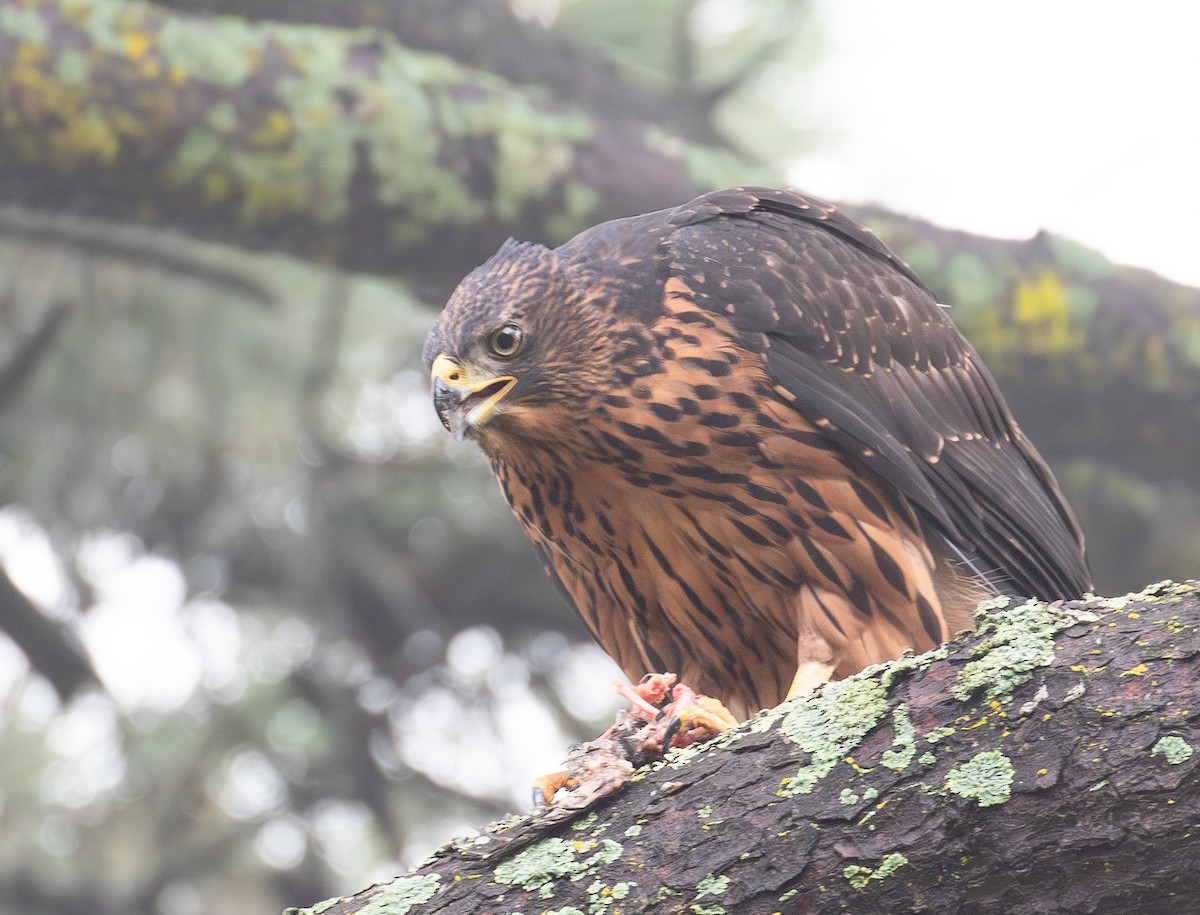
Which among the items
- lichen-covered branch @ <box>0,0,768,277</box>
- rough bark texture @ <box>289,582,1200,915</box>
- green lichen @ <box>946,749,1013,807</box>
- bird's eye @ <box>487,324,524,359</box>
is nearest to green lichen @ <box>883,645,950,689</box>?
rough bark texture @ <box>289,582,1200,915</box>

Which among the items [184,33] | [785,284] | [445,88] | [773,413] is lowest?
[773,413]

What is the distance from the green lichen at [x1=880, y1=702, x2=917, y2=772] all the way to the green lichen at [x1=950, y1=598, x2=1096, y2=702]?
0.28ft

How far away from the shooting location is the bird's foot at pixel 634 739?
2.26 meters

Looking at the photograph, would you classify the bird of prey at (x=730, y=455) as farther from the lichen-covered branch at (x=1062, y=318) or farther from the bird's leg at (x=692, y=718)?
the lichen-covered branch at (x=1062, y=318)

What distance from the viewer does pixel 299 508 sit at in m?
6.83

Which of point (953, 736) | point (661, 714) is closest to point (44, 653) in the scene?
point (661, 714)

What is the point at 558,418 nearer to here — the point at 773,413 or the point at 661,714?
the point at 773,413

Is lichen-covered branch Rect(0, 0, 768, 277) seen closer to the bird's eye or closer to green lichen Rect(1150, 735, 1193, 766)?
the bird's eye

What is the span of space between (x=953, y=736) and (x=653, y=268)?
1867 mm

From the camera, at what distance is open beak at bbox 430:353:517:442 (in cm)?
323

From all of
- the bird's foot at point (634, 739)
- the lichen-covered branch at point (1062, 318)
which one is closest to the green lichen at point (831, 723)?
the bird's foot at point (634, 739)

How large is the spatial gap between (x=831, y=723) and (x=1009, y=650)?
0.99 ft

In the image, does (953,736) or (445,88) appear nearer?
(953,736)

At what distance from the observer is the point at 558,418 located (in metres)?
3.38
